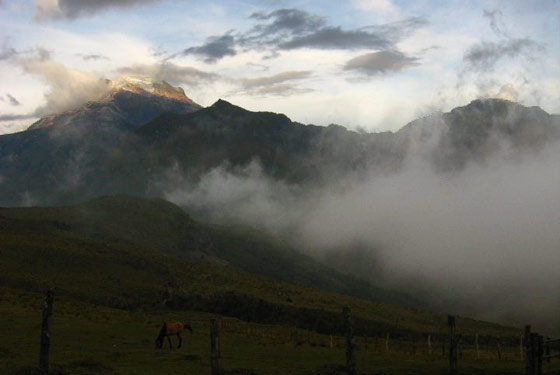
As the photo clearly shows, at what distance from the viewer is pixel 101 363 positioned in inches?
1460

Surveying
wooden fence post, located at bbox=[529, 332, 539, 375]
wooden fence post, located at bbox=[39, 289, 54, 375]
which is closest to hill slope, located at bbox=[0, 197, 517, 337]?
wooden fence post, located at bbox=[529, 332, 539, 375]

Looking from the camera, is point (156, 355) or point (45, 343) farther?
point (156, 355)

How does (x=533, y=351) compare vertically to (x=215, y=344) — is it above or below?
below

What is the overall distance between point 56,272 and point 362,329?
58.5 metres

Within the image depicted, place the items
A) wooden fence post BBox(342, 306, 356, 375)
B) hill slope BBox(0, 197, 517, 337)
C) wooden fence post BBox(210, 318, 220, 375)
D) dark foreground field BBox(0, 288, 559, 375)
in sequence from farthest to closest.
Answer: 1. hill slope BBox(0, 197, 517, 337)
2. dark foreground field BBox(0, 288, 559, 375)
3. wooden fence post BBox(342, 306, 356, 375)
4. wooden fence post BBox(210, 318, 220, 375)

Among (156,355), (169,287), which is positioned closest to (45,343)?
(156,355)

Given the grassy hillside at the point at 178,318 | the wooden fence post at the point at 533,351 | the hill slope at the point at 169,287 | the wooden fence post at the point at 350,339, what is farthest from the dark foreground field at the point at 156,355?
the hill slope at the point at 169,287

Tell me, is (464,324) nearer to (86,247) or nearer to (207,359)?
(86,247)

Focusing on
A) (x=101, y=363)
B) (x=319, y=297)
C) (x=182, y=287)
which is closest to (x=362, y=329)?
(x=319, y=297)

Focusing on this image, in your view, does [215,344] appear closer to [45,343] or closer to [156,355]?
[45,343]

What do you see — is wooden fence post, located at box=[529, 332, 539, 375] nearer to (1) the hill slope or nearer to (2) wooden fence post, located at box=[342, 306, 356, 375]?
(2) wooden fence post, located at box=[342, 306, 356, 375]

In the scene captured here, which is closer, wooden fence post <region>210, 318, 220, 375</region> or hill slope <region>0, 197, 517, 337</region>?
wooden fence post <region>210, 318, 220, 375</region>

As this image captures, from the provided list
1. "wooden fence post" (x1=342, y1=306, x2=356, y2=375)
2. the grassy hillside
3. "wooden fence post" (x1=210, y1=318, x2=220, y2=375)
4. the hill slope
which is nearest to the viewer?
"wooden fence post" (x1=210, y1=318, x2=220, y2=375)

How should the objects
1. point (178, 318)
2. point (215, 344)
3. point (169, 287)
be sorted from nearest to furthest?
1. point (215, 344)
2. point (178, 318)
3. point (169, 287)
